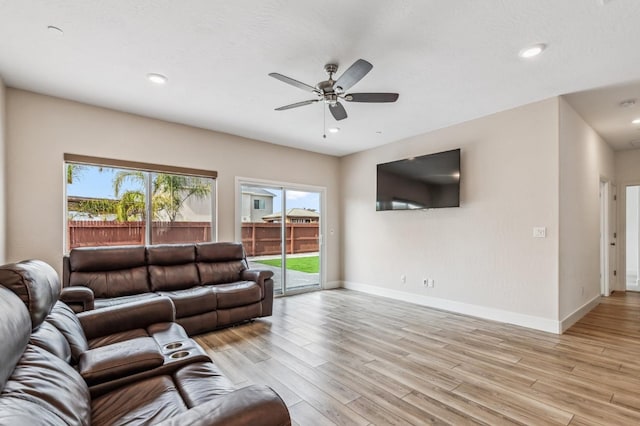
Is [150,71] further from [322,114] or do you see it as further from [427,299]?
[427,299]

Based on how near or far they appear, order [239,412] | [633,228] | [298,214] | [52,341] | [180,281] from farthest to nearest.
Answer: [633,228]
[298,214]
[180,281]
[52,341]
[239,412]

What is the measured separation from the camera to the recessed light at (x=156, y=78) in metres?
3.11

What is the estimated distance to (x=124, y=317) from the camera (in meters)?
2.37

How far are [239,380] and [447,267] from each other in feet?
11.2

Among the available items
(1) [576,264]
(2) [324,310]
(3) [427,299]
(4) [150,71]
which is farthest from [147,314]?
(1) [576,264]

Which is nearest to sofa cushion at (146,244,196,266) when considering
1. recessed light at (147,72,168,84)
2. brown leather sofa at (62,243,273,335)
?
brown leather sofa at (62,243,273,335)

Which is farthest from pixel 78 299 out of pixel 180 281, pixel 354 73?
pixel 354 73

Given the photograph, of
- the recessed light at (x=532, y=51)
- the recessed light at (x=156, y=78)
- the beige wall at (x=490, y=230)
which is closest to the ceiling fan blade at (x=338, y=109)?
the recessed light at (x=532, y=51)

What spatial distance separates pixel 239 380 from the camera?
8.37 ft

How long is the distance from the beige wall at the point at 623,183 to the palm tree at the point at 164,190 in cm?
765

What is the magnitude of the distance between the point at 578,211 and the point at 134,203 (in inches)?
241

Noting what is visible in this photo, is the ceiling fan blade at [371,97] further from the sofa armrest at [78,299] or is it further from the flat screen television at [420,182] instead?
the sofa armrest at [78,299]

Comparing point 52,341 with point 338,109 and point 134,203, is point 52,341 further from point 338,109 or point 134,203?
point 134,203

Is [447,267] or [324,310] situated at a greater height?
[447,267]
